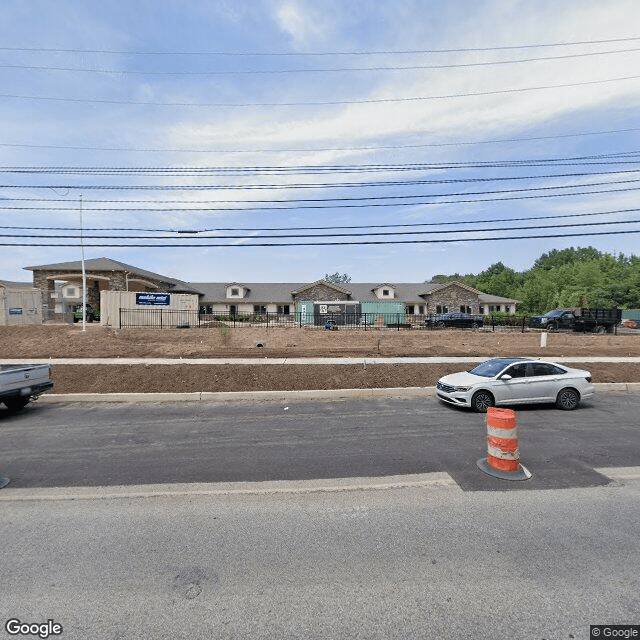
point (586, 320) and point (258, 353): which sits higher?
point (586, 320)

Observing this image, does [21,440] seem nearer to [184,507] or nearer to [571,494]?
[184,507]

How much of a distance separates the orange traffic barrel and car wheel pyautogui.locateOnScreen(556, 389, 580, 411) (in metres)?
5.28

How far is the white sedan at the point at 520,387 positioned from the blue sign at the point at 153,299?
83.0 ft

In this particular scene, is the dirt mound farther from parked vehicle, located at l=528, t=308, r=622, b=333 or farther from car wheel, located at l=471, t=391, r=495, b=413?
car wheel, located at l=471, t=391, r=495, b=413

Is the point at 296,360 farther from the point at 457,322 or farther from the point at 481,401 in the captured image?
the point at 457,322

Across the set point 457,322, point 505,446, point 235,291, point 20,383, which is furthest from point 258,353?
point 235,291

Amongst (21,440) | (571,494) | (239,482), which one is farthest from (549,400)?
(21,440)

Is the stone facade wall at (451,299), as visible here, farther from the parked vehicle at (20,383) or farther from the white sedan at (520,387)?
the parked vehicle at (20,383)

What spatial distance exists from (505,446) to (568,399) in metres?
5.70

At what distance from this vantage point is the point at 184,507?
500cm

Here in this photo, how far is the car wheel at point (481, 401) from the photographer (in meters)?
9.90

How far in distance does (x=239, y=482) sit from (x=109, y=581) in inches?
91.8

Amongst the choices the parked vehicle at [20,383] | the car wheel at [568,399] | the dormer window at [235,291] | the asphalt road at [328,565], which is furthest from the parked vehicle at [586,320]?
the parked vehicle at [20,383]

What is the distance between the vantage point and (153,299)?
1189 inches
